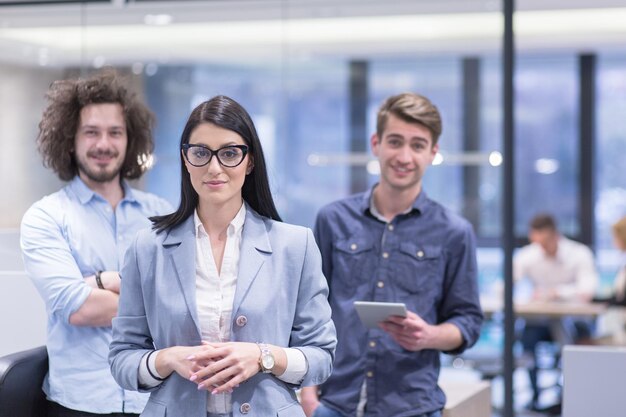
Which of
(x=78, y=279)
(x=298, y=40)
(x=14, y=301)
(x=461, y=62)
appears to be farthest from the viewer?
(x=461, y=62)

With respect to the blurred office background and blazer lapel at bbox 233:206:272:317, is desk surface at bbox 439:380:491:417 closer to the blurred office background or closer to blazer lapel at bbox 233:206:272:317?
blazer lapel at bbox 233:206:272:317

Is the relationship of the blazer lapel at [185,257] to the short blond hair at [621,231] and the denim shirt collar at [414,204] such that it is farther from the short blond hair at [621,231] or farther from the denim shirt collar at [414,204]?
the short blond hair at [621,231]

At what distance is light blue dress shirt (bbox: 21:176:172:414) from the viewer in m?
2.83

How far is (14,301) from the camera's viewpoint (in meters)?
3.27

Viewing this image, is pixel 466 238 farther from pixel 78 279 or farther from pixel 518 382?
pixel 518 382

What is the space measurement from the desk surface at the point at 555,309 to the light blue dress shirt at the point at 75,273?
4037mm

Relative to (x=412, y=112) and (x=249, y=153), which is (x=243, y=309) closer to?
(x=249, y=153)

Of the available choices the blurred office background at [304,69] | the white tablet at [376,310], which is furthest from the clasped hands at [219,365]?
the blurred office background at [304,69]

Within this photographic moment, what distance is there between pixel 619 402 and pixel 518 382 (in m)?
5.05

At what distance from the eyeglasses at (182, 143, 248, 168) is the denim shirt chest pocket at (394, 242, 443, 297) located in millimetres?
967

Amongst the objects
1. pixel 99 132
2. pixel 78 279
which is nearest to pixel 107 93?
pixel 99 132

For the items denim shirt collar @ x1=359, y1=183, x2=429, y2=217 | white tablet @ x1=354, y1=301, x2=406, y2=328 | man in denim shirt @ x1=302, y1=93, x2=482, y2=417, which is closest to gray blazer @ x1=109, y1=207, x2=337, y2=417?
white tablet @ x1=354, y1=301, x2=406, y2=328

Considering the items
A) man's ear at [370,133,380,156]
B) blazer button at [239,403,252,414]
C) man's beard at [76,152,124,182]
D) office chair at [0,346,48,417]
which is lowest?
office chair at [0,346,48,417]

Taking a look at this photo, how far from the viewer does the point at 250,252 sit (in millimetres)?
2262
